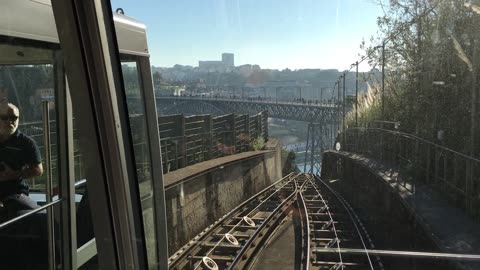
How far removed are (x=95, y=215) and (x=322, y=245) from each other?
5.48m

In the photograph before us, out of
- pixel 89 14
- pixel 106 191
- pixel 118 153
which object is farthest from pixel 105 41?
pixel 106 191

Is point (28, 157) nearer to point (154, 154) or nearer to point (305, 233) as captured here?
point (154, 154)

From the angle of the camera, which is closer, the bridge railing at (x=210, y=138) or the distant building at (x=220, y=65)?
the distant building at (x=220, y=65)

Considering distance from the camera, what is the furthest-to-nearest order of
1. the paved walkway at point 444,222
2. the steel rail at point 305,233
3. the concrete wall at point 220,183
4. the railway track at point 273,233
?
1. the concrete wall at point 220,183
2. the steel rail at point 305,233
3. the railway track at point 273,233
4. the paved walkway at point 444,222

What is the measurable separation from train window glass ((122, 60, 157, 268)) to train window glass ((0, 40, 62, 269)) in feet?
1.22

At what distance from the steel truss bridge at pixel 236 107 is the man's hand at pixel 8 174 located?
1186 mm

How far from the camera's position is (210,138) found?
8734mm

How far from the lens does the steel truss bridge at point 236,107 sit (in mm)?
3682

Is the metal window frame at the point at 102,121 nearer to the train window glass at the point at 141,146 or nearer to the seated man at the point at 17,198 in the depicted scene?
the train window glass at the point at 141,146

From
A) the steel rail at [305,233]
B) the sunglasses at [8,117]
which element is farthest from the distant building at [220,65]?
the steel rail at [305,233]

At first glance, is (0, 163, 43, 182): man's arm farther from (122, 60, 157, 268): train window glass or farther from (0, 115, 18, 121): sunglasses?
(122, 60, 157, 268): train window glass

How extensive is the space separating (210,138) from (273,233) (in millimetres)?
2631

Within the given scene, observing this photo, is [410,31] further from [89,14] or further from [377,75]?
[89,14]

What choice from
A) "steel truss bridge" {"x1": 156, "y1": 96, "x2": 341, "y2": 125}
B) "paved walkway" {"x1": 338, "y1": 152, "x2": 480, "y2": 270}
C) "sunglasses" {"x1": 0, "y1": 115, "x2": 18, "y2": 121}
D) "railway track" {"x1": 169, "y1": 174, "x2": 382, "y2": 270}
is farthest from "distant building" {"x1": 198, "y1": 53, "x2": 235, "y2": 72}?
"paved walkway" {"x1": 338, "y1": 152, "x2": 480, "y2": 270}
